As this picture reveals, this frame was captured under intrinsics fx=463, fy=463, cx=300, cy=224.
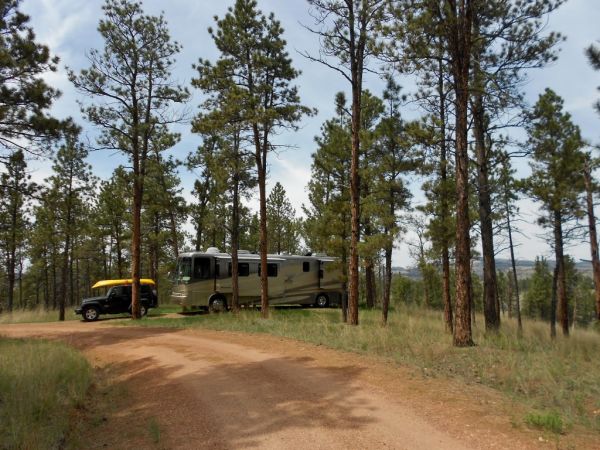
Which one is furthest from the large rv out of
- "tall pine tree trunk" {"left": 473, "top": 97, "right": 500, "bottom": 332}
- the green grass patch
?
the green grass patch

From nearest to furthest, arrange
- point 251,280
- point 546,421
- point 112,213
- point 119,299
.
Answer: point 546,421 < point 119,299 < point 251,280 < point 112,213

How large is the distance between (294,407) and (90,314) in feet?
62.8

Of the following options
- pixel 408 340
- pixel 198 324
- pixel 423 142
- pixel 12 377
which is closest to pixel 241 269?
pixel 198 324

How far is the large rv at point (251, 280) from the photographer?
77.3ft

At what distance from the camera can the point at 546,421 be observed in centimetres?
517

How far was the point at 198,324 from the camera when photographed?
16.9 metres

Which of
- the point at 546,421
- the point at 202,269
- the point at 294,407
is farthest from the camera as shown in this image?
the point at 202,269

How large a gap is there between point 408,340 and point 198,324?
8.82m

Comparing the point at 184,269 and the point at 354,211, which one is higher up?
the point at 354,211

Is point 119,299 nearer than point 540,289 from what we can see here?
Yes

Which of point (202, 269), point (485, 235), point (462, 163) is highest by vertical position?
point (462, 163)

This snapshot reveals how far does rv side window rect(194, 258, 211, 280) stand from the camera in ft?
77.6

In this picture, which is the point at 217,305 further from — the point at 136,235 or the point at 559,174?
the point at 559,174

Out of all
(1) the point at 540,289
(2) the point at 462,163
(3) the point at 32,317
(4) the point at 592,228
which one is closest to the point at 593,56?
(2) the point at 462,163
